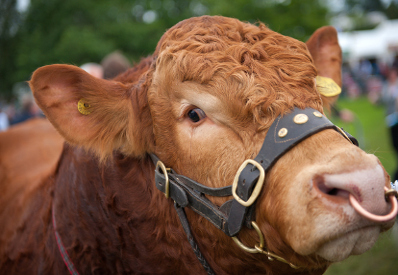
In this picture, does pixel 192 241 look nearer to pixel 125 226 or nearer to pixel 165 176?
pixel 165 176

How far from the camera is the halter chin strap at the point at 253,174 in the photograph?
170 cm

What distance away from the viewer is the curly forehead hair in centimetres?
183

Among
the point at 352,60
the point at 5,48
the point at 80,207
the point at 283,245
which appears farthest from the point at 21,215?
the point at 352,60

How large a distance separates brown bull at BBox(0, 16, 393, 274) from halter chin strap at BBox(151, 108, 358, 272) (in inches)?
1.0

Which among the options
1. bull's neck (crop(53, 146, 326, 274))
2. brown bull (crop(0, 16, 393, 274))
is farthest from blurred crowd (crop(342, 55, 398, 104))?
bull's neck (crop(53, 146, 326, 274))

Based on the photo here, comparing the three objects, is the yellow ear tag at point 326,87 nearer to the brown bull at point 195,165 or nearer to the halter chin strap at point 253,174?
the brown bull at point 195,165

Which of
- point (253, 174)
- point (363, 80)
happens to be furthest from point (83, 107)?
point (363, 80)

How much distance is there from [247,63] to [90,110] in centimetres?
107

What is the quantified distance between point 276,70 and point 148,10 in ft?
90.9

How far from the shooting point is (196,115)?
202 cm

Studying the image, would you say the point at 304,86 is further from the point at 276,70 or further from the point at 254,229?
the point at 254,229

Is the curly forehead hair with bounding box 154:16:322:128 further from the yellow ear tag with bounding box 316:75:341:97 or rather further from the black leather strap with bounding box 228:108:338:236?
the yellow ear tag with bounding box 316:75:341:97

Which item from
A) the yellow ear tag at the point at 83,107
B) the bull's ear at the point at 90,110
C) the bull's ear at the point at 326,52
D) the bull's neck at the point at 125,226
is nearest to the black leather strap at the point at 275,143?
the bull's neck at the point at 125,226

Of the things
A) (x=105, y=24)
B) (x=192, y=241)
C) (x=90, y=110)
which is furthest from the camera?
(x=105, y=24)
